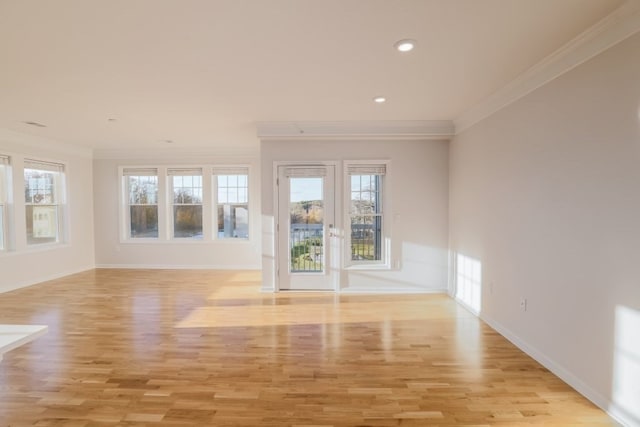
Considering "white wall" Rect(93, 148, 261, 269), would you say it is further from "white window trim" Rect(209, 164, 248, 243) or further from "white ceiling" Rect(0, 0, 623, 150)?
"white ceiling" Rect(0, 0, 623, 150)

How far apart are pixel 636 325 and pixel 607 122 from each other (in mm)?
1303

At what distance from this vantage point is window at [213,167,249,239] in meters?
6.75

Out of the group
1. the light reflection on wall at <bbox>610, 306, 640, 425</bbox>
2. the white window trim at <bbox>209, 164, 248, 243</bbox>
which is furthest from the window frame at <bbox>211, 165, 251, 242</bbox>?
the light reflection on wall at <bbox>610, 306, 640, 425</bbox>

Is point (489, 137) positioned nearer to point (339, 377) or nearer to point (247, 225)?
point (339, 377)

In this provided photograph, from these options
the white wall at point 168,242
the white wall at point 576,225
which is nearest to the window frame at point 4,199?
the white wall at point 168,242

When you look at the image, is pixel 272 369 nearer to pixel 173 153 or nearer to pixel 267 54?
pixel 267 54

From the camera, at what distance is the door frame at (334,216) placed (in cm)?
488

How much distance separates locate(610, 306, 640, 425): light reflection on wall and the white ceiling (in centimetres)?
193

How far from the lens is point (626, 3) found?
1896 mm

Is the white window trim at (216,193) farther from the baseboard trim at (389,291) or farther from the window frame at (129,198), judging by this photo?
the baseboard trim at (389,291)

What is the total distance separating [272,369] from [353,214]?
281 cm

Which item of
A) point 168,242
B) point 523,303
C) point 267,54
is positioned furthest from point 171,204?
point 523,303

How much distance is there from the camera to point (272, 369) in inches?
103

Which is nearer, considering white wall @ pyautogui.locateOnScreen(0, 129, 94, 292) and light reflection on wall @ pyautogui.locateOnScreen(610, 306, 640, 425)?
light reflection on wall @ pyautogui.locateOnScreen(610, 306, 640, 425)
